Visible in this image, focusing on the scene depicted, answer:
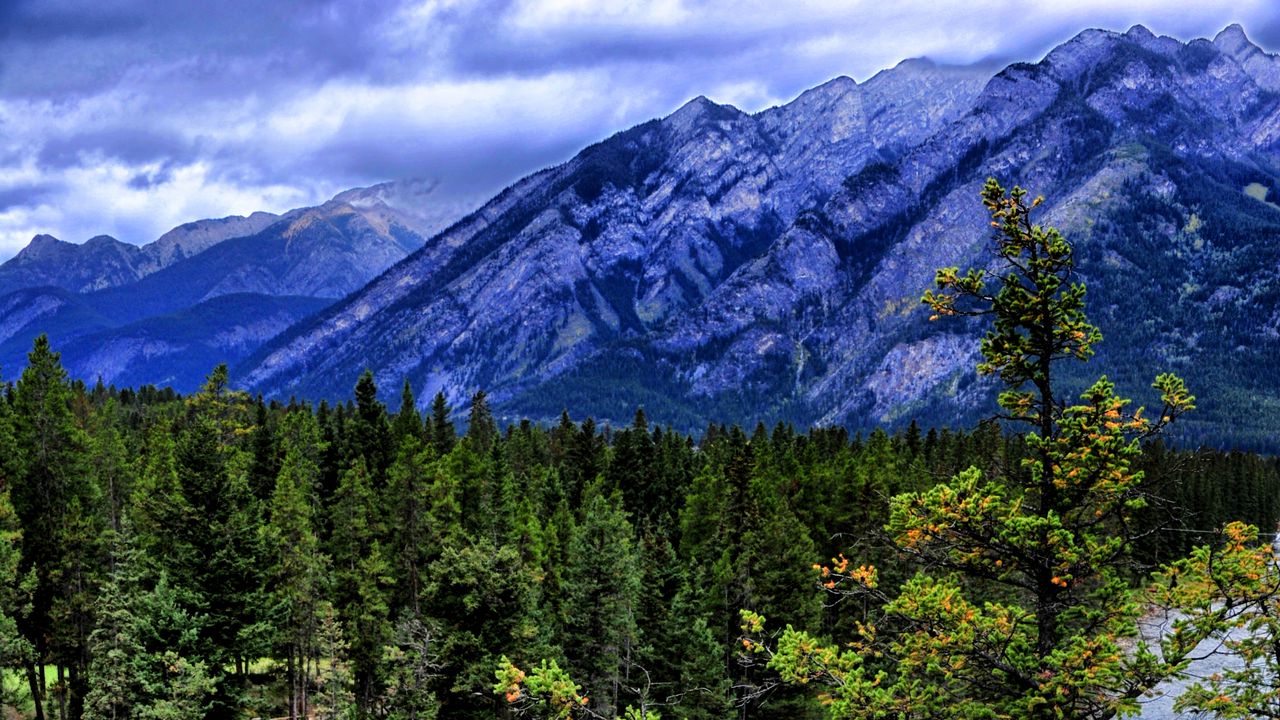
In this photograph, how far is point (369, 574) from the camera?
5075 centimetres

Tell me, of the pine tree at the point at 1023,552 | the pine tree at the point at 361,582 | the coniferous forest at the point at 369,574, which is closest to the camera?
the pine tree at the point at 1023,552

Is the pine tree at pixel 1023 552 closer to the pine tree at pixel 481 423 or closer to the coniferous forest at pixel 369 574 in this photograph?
the coniferous forest at pixel 369 574

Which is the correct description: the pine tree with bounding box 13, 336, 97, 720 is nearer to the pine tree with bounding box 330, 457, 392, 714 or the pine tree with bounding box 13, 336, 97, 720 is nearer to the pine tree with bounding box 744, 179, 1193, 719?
the pine tree with bounding box 330, 457, 392, 714

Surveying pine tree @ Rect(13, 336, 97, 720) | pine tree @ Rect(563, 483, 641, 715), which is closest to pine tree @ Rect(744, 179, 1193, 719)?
pine tree @ Rect(563, 483, 641, 715)

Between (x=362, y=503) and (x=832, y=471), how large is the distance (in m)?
39.7

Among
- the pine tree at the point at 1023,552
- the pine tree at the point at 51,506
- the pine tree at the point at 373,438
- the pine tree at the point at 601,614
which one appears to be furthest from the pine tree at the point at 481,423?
the pine tree at the point at 1023,552

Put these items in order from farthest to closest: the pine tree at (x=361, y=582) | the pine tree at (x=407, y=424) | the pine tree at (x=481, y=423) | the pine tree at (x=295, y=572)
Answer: the pine tree at (x=481, y=423), the pine tree at (x=407, y=424), the pine tree at (x=361, y=582), the pine tree at (x=295, y=572)

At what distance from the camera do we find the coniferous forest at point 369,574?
125 feet

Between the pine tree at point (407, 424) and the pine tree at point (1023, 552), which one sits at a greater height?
the pine tree at point (407, 424)

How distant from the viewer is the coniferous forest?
3822 centimetres


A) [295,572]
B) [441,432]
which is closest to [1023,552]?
[295,572]

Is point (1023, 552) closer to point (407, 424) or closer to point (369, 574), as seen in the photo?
point (369, 574)

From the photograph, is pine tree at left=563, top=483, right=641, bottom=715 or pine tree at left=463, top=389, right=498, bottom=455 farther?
pine tree at left=463, top=389, right=498, bottom=455

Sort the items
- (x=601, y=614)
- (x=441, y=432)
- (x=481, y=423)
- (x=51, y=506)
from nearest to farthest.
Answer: (x=51, y=506), (x=601, y=614), (x=441, y=432), (x=481, y=423)
